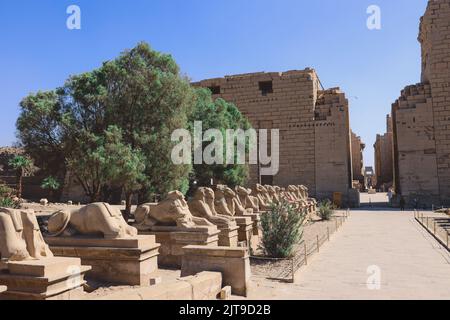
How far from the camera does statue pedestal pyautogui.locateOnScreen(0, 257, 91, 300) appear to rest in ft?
12.3

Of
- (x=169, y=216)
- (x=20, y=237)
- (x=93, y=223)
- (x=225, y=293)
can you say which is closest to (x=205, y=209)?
(x=169, y=216)

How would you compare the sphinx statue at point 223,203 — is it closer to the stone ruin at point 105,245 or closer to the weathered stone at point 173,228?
the weathered stone at point 173,228

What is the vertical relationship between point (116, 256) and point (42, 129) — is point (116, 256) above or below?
below

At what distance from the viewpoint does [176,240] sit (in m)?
7.18

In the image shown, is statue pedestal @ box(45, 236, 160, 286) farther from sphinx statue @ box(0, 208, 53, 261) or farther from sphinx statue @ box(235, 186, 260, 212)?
sphinx statue @ box(235, 186, 260, 212)

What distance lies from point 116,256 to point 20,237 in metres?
1.64

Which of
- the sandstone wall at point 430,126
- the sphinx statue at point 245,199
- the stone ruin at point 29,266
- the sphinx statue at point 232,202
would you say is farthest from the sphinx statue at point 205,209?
the sandstone wall at point 430,126

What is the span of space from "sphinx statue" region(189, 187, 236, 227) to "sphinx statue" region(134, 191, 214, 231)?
0.65 meters

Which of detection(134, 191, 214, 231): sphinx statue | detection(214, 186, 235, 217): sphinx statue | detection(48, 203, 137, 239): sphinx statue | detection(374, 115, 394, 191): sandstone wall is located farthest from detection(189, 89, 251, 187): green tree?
detection(374, 115, 394, 191): sandstone wall

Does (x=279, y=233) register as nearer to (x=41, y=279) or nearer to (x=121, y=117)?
(x=41, y=279)

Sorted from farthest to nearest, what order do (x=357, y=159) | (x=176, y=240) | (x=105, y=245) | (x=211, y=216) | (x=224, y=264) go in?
(x=357, y=159) < (x=211, y=216) < (x=176, y=240) < (x=105, y=245) < (x=224, y=264)
